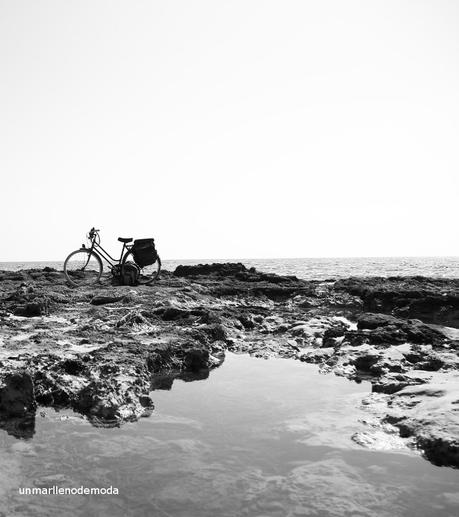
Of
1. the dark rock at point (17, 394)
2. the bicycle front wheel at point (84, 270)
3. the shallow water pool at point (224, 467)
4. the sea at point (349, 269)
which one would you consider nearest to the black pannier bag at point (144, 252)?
the bicycle front wheel at point (84, 270)

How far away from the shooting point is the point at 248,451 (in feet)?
13.0

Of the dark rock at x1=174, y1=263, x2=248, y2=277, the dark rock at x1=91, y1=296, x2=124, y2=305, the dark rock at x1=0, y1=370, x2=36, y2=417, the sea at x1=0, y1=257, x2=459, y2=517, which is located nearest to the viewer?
the sea at x1=0, y1=257, x2=459, y2=517

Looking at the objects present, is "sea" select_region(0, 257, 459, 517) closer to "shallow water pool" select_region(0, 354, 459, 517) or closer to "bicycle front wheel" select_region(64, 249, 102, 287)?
"shallow water pool" select_region(0, 354, 459, 517)

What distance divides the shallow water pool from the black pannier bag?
8818 mm

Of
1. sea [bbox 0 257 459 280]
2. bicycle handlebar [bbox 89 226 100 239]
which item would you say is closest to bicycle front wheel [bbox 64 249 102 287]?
bicycle handlebar [bbox 89 226 100 239]

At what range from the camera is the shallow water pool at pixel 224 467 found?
308 centimetres

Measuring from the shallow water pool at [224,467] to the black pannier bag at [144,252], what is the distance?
8.82 meters

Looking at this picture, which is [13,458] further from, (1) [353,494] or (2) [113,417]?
(1) [353,494]

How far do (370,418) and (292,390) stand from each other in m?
1.30

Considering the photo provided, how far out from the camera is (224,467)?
3.68m

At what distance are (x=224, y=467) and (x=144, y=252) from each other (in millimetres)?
10714

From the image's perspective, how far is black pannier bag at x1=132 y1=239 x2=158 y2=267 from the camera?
44.8ft

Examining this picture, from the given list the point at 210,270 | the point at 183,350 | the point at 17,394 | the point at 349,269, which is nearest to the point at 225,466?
the point at 17,394

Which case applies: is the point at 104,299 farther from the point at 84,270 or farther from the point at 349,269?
the point at 349,269
